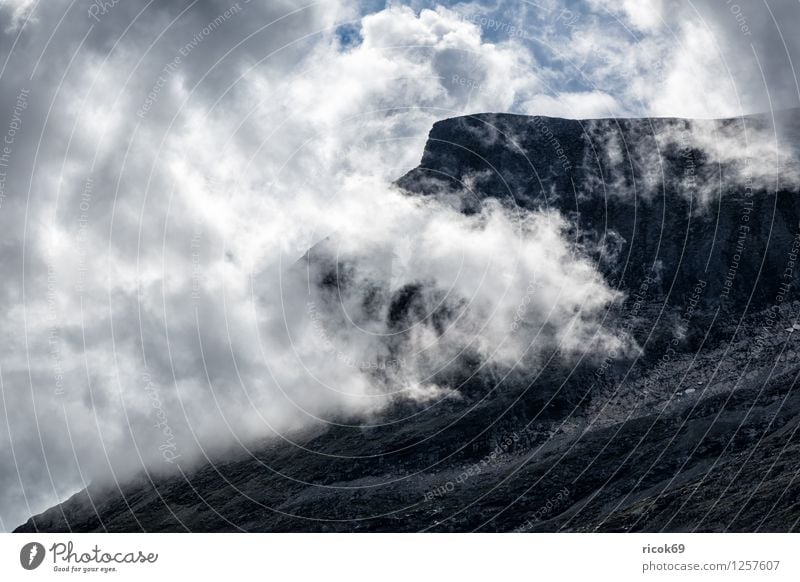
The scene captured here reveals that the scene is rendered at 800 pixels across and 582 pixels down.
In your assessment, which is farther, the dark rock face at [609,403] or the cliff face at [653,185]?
the cliff face at [653,185]

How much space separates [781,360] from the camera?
417ft

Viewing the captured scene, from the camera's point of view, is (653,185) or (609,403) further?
(653,185)

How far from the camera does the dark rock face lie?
101 meters

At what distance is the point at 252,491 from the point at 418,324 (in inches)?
2347

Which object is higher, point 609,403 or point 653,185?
point 653,185

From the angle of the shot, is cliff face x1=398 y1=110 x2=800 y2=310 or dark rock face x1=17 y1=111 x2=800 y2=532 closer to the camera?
dark rock face x1=17 y1=111 x2=800 y2=532

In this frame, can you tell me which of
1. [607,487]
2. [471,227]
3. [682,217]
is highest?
[471,227]

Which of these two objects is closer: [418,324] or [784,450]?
[784,450]

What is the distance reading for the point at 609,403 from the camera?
13275cm

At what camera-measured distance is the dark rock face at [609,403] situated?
332 ft
